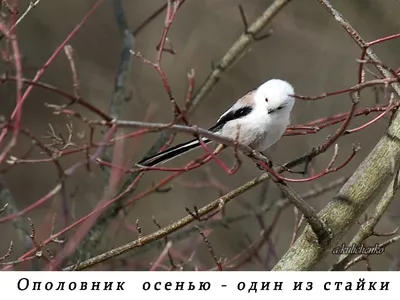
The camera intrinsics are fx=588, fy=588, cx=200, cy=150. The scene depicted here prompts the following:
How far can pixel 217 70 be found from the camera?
67.6 inches

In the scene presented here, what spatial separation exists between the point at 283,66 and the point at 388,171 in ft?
5.99

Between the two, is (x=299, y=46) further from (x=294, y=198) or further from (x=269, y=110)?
(x=294, y=198)

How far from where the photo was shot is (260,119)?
129 cm

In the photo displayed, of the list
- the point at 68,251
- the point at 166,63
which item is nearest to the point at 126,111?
the point at 166,63

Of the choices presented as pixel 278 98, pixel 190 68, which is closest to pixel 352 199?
pixel 278 98

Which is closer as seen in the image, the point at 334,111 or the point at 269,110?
the point at 269,110

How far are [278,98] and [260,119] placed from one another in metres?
0.07

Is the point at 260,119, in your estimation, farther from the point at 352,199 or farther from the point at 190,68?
the point at 190,68

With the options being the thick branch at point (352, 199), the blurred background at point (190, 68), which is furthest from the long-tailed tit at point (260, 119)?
the blurred background at point (190, 68)

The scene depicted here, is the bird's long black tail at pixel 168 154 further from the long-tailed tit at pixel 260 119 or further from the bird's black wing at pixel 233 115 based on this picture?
the bird's black wing at pixel 233 115

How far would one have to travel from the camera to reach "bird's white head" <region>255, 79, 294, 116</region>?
4.10ft

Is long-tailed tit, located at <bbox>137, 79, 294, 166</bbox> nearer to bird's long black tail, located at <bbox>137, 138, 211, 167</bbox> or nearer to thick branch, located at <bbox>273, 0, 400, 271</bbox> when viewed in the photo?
bird's long black tail, located at <bbox>137, 138, 211, 167</bbox>

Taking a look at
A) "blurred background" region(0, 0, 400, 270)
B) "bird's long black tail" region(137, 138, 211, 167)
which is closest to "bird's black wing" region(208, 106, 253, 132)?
"bird's long black tail" region(137, 138, 211, 167)

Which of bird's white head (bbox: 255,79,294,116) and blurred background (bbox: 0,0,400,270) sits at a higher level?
blurred background (bbox: 0,0,400,270)
